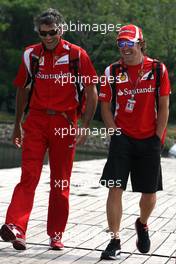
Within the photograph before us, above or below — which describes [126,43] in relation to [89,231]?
above

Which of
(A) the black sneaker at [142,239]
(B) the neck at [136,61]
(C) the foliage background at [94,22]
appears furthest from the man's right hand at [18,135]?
(C) the foliage background at [94,22]

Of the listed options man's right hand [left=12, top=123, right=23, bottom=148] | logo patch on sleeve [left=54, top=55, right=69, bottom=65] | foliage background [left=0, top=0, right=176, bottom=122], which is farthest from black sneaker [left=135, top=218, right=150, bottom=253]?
foliage background [left=0, top=0, right=176, bottom=122]

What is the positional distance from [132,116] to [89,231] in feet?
5.57

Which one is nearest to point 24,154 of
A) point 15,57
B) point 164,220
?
point 164,220

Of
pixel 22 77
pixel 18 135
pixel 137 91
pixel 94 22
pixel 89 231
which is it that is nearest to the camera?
pixel 137 91

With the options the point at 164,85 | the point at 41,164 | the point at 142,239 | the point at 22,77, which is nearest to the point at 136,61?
the point at 164,85

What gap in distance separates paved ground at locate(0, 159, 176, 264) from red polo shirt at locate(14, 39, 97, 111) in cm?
117

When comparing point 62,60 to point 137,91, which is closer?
point 137,91

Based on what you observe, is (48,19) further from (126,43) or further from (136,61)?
(136,61)

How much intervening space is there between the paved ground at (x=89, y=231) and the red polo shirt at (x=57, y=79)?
3.84ft

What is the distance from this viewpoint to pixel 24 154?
5.55 m

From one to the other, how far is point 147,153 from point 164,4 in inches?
1729

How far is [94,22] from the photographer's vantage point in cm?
4144

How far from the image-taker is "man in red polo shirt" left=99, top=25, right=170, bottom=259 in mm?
5293
